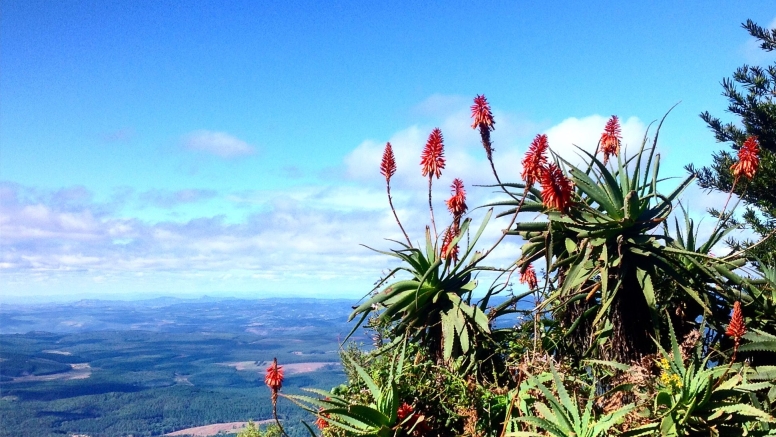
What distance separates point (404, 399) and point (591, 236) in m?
1.79

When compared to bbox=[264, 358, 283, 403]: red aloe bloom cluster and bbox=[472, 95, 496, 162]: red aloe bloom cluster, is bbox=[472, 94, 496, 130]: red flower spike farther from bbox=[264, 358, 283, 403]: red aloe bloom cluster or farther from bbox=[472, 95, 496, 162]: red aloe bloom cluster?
bbox=[264, 358, 283, 403]: red aloe bloom cluster

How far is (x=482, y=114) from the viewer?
4426mm

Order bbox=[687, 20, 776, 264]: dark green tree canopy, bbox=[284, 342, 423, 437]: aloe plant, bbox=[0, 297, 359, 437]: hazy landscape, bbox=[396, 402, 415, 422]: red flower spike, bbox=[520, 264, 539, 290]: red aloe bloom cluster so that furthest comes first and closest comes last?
bbox=[0, 297, 359, 437]: hazy landscape, bbox=[687, 20, 776, 264]: dark green tree canopy, bbox=[520, 264, 539, 290]: red aloe bloom cluster, bbox=[396, 402, 415, 422]: red flower spike, bbox=[284, 342, 423, 437]: aloe plant

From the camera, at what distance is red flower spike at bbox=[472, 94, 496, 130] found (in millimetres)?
4434

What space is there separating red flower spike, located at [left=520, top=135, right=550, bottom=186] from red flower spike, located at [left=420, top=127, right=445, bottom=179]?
0.93 meters

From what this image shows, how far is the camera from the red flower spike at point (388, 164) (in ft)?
15.5

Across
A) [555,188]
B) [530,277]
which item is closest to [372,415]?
[555,188]

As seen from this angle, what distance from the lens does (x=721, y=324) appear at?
13.8 feet

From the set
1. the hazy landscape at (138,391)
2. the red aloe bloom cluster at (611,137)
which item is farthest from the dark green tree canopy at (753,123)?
the hazy landscape at (138,391)

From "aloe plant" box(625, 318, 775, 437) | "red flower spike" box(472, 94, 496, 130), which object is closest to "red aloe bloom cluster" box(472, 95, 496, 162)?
"red flower spike" box(472, 94, 496, 130)

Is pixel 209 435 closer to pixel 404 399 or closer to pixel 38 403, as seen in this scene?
pixel 38 403

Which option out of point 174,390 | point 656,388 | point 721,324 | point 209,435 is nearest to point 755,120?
point 721,324

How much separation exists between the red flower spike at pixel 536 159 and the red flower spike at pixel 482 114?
69 centimetres

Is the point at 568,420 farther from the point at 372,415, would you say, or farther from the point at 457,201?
the point at 457,201
